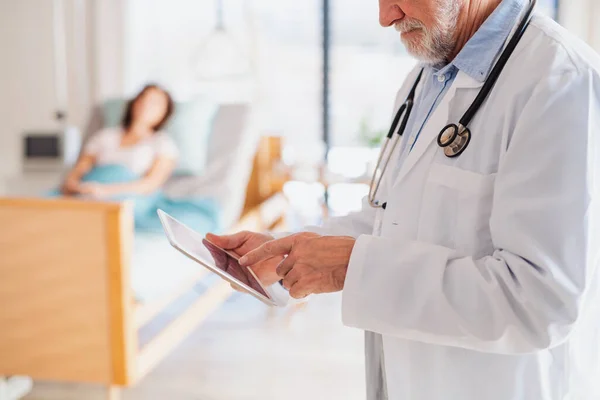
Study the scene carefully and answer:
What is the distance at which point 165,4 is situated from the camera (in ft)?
13.3

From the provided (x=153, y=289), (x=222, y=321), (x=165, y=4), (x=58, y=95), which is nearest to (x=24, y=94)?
(x=58, y=95)

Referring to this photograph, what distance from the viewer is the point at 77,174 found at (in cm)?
302

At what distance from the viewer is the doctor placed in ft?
2.47

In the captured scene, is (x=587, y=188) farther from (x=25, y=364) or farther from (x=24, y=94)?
(x=24, y=94)

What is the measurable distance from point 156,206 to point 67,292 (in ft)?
3.15

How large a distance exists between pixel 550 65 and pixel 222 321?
241 cm

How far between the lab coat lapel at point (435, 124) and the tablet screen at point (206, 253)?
29 centimetres

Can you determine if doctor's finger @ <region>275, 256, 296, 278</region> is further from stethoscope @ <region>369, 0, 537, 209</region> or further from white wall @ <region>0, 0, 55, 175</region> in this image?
white wall @ <region>0, 0, 55, 175</region>

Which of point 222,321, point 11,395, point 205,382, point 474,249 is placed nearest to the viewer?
point 474,249

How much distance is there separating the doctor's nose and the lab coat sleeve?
278 mm

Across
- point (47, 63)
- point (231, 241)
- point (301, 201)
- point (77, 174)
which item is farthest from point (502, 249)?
point (47, 63)

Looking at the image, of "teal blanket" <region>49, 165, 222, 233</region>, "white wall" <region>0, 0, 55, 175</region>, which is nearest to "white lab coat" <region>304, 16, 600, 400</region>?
"teal blanket" <region>49, 165, 222, 233</region>

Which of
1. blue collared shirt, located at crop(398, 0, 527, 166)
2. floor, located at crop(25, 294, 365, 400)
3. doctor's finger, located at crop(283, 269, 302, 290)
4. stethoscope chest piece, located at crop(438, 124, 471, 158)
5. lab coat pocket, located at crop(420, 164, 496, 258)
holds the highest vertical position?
blue collared shirt, located at crop(398, 0, 527, 166)

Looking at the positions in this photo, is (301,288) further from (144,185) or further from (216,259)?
(144,185)
